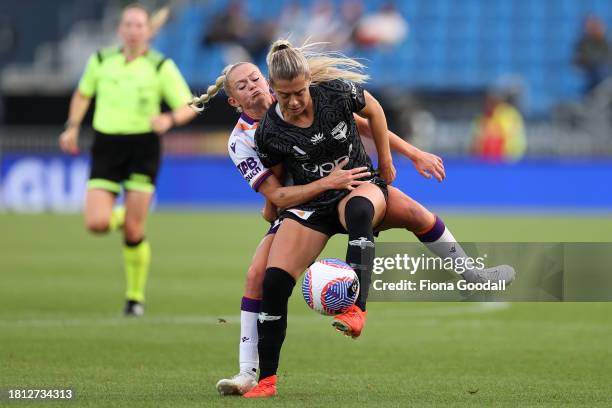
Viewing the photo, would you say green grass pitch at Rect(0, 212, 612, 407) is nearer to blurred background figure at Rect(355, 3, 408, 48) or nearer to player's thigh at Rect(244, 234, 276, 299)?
player's thigh at Rect(244, 234, 276, 299)

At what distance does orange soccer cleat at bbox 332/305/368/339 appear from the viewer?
606cm

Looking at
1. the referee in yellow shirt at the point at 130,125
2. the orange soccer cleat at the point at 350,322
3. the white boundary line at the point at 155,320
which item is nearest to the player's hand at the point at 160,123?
the referee in yellow shirt at the point at 130,125

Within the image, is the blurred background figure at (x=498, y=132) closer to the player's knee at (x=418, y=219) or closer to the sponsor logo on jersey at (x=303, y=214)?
the player's knee at (x=418, y=219)

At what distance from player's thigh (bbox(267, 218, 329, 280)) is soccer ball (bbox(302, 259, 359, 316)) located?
24cm

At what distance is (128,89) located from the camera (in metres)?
10.7

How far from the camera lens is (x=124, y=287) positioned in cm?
1283

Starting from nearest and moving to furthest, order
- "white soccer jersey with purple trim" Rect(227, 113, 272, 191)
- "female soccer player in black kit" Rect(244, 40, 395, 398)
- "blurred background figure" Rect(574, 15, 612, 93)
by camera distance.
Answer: "female soccer player in black kit" Rect(244, 40, 395, 398) → "white soccer jersey with purple trim" Rect(227, 113, 272, 191) → "blurred background figure" Rect(574, 15, 612, 93)

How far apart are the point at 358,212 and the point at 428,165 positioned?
0.79m

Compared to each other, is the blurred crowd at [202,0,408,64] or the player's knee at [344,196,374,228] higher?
the blurred crowd at [202,0,408,64]

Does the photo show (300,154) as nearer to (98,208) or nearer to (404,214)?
(404,214)

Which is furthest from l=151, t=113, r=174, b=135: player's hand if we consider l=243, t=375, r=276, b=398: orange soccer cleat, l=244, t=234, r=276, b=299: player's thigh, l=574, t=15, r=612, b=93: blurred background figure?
l=574, t=15, r=612, b=93: blurred background figure

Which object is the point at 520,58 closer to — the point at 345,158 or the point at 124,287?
the point at 124,287

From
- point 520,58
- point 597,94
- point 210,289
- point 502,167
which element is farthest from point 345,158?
point 520,58

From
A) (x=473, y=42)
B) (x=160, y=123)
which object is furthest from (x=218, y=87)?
(x=473, y=42)
